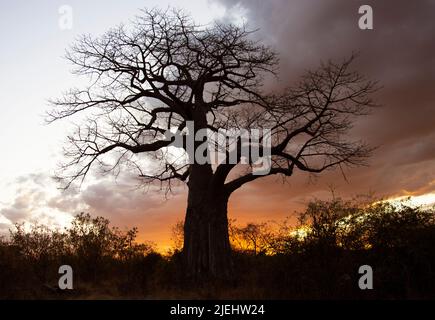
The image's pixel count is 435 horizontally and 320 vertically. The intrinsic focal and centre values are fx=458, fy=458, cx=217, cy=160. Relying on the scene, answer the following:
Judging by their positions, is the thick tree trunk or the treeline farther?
the thick tree trunk

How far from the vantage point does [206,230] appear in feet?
43.4

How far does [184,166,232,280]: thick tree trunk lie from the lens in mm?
13008

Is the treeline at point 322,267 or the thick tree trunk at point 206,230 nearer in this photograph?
the treeline at point 322,267

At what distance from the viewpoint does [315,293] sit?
31.3 ft

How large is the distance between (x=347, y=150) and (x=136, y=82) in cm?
661

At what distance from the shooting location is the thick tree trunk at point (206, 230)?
13.0 metres

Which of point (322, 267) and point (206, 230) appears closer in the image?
point (322, 267)
